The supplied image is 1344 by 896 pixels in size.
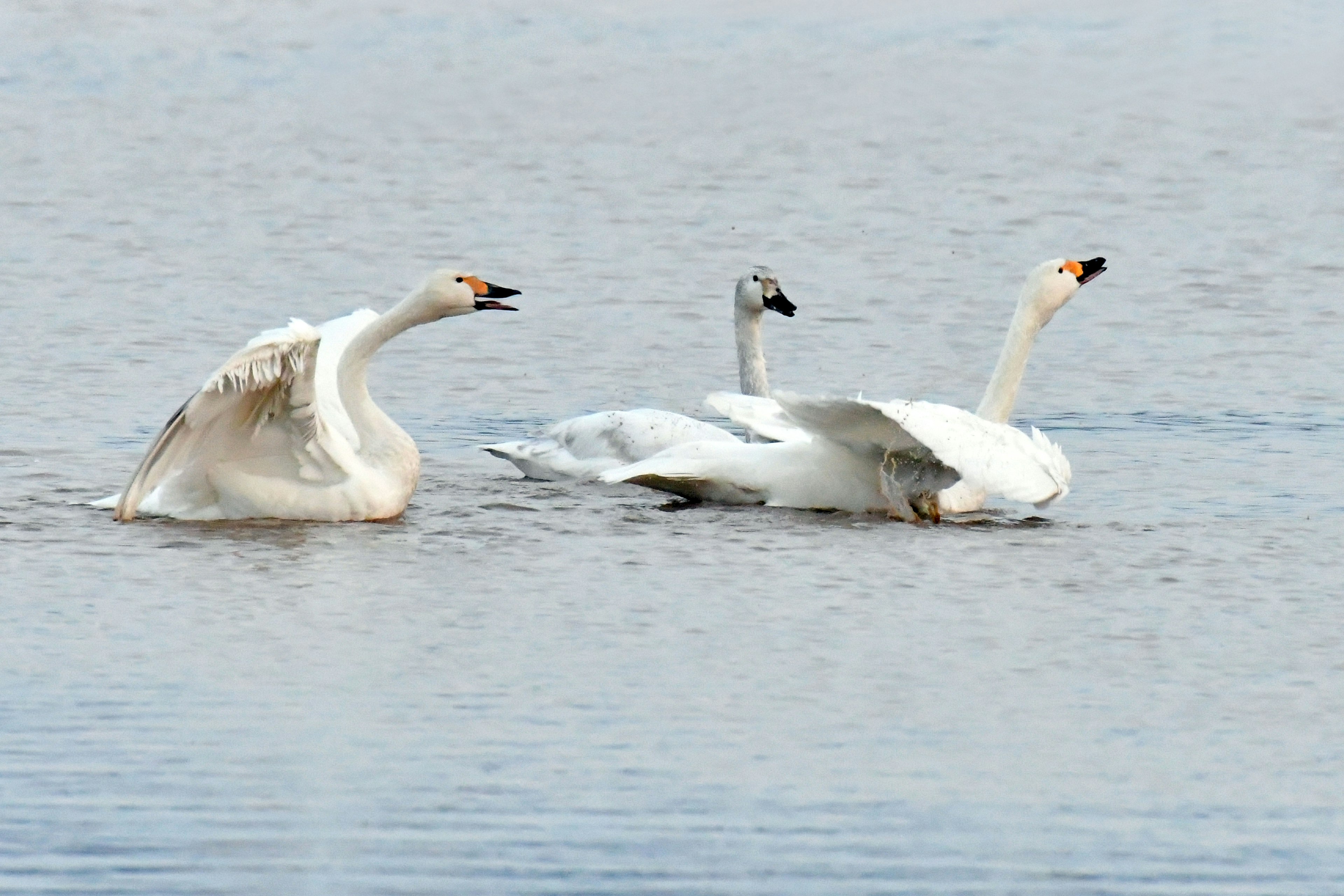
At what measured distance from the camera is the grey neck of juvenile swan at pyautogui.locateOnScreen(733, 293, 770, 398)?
498 inches

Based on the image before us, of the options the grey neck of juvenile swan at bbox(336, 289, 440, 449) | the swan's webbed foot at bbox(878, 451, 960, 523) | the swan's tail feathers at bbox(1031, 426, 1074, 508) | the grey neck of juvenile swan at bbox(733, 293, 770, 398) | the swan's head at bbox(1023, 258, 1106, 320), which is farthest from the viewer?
the grey neck of juvenile swan at bbox(733, 293, 770, 398)

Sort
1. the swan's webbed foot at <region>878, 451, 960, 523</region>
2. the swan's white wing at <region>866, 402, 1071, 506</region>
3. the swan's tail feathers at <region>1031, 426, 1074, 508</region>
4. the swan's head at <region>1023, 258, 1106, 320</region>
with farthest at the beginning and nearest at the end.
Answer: the swan's head at <region>1023, 258, 1106, 320</region> < the swan's webbed foot at <region>878, 451, 960, 523</region> < the swan's tail feathers at <region>1031, 426, 1074, 508</region> < the swan's white wing at <region>866, 402, 1071, 506</region>

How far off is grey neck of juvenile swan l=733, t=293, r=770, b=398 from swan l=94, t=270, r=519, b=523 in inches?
80.1

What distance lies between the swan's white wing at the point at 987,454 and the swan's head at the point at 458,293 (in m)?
1.84

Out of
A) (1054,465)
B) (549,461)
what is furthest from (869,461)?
(549,461)

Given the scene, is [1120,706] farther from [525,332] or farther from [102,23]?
[102,23]

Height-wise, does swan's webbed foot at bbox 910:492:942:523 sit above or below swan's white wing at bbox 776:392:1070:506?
below

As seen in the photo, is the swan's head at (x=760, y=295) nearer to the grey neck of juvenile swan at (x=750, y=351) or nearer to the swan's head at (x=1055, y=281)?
the grey neck of juvenile swan at (x=750, y=351)

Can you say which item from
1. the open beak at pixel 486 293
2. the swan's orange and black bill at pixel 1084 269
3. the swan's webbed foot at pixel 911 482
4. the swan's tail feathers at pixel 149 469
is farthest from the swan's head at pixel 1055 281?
the swan's tail feathers at pixel 149 469

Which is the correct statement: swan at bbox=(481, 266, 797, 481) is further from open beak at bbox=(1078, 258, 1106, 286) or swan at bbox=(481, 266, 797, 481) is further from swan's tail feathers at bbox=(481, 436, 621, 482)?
open beak at bbox=(1078, 258, 1106, 286)

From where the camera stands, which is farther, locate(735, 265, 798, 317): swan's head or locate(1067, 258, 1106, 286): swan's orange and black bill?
locate(735, 265, 798, 317): swan's head

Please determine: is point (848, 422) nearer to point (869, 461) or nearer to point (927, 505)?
point (869, 461)

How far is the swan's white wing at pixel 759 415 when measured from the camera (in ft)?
35.4

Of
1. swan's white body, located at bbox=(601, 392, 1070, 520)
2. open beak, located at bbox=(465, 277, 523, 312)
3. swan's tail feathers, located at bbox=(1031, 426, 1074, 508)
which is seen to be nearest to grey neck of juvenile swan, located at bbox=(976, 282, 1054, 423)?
swan's white body, located at bbox=(601, 392, 1070, 520)
